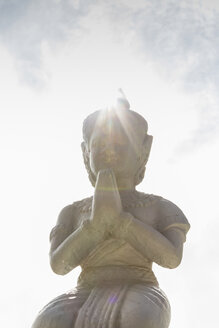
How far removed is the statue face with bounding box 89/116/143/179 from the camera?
14.7 ft

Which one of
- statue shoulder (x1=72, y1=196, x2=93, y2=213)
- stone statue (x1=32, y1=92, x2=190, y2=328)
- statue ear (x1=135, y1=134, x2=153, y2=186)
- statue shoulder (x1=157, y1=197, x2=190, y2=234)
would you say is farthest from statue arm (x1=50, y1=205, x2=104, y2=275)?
statue ear (x1=135, y1=134, x2=153, y2=186)

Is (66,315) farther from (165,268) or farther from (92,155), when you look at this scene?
(92,155)

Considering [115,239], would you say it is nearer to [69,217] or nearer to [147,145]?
[69,217]

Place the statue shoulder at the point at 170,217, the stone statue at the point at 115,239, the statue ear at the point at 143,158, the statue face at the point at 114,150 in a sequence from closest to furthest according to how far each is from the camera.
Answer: the stone statue at the point at 115,239, the statue shoulder at the point at 170,217, the statue face at the point at 114,150, the statue ear at the point at 143,158

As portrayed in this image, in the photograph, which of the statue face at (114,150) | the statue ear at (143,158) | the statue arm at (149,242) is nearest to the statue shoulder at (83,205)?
the statue face at (114,150)

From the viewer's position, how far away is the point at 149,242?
4.07 metres

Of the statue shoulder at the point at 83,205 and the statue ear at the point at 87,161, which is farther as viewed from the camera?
the statue ear at the point at 87,161

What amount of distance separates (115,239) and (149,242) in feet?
1.02

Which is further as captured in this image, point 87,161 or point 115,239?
point 87,161

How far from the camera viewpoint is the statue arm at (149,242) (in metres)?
4.04

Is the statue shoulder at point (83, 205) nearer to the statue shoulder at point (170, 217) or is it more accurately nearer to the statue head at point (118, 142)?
the statue head at point (118, 142)

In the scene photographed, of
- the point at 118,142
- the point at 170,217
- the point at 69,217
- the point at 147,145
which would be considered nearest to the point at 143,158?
the point at 147,145

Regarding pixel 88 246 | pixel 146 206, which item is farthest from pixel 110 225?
pixel 146 206

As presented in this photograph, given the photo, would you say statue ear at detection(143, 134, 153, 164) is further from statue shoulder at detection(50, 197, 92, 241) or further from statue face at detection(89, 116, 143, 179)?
statue shoulder at detection(50, 197, 92, 241)
